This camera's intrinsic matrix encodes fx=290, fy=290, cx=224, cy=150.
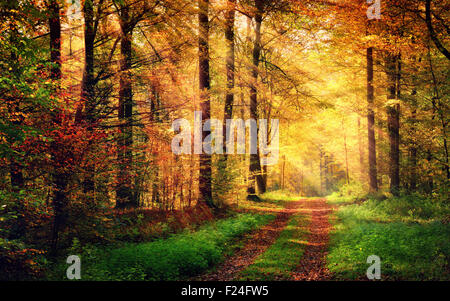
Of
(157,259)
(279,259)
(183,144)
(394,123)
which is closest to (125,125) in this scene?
(183,144)

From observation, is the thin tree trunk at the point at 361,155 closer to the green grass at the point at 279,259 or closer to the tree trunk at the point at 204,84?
the green grass at the point at 279,259

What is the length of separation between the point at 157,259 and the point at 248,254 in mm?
3074

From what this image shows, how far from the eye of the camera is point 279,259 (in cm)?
817

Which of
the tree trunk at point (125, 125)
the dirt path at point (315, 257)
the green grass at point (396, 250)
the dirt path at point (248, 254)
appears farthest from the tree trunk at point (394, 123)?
the tree trunk at point (125, 125)

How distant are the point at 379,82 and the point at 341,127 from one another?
15.8m

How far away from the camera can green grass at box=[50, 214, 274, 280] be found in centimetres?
657

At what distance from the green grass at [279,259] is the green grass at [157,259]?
1312 millimetres

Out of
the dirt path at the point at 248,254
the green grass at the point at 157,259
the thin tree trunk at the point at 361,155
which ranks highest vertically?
the thin tree trunk at the point at 361,155

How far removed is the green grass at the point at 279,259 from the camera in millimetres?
6938

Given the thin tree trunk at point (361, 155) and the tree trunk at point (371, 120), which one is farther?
the thin tree trunk at point (361, 155)

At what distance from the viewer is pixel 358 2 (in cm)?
1409

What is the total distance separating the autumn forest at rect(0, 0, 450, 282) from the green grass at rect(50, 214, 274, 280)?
44 mm

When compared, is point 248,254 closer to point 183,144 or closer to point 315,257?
point 315,257
